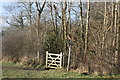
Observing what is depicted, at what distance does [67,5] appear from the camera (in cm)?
827

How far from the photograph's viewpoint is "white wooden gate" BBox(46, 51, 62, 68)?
25.4ft

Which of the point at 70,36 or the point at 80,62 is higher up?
the point at 70,36

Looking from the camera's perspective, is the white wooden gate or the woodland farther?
the white wooden gate

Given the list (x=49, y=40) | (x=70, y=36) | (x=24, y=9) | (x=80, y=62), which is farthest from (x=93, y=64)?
(x=24, y=9)

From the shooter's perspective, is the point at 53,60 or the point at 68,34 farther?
the point at 68,34

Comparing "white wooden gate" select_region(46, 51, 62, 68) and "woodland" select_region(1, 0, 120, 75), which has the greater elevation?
"woodland" select_region(1, 0, 120, 75)

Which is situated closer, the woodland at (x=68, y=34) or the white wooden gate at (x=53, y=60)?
the woodland at (x=68, y=34)

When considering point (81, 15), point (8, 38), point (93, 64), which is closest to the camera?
point (93, 64)

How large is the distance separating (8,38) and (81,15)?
122 inches

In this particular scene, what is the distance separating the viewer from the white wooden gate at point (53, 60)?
7.74 metres

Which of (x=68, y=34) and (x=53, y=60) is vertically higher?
(x=68, y=34)

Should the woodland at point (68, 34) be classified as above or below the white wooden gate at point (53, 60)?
above

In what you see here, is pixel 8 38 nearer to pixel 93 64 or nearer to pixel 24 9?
pixel 24 9

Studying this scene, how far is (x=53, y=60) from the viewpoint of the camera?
781cm
